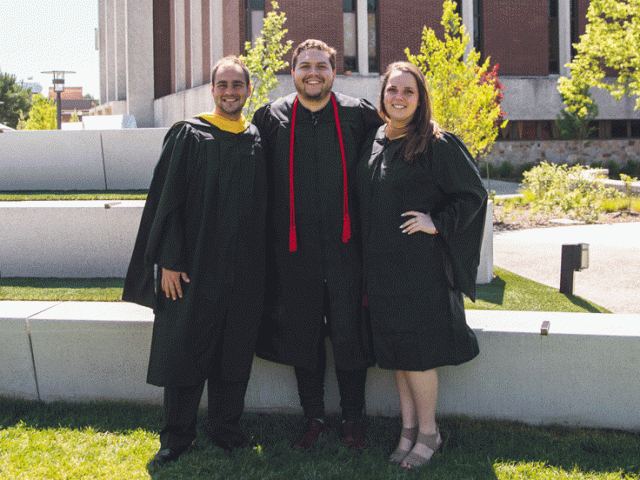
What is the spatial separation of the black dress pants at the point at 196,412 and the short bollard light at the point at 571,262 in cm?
376

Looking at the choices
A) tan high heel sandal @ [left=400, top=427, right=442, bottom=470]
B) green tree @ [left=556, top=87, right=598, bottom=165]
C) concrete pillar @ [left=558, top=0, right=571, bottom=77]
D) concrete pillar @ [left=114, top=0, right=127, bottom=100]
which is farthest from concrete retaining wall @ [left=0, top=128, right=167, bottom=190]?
concrete pillar @ [left=114, top=0, right=127, bottom=100]

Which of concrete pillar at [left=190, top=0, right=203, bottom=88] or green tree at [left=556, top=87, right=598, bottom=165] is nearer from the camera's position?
concrete pillar at [left=190, top=0, right=203, bottom=88]

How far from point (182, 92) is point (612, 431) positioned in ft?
75.1

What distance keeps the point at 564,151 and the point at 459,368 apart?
2476 centimetres

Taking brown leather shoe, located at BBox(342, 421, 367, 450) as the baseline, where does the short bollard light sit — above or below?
above

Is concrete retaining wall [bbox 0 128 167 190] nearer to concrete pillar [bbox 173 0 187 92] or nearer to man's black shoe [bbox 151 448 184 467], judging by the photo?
man's black shoe [bbox 151 448 184 467]

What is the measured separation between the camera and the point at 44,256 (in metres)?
5.97

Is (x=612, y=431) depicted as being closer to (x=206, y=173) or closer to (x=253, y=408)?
(x=253, y=408)

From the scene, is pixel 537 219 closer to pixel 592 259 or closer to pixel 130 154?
pixel 592 259

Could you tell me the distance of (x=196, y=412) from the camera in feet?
10.4

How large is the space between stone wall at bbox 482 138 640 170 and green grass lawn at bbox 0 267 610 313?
1975 cm

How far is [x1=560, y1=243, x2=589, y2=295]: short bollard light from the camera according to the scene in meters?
5.82

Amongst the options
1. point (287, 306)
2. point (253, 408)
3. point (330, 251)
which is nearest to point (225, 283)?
point (287, 306)

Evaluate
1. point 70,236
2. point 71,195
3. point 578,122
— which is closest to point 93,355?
point 70,236
